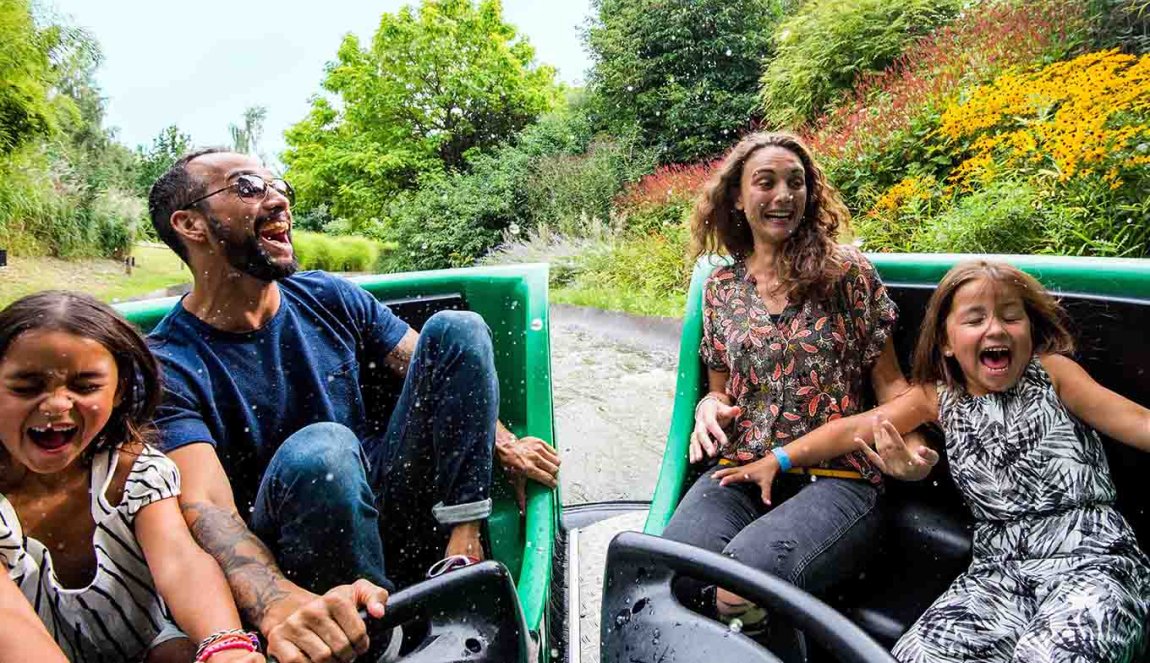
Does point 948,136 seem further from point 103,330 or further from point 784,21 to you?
point 103,330

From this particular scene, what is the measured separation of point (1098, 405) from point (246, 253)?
1500mm

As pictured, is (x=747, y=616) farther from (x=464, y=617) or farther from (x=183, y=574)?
(x=183, y=574)

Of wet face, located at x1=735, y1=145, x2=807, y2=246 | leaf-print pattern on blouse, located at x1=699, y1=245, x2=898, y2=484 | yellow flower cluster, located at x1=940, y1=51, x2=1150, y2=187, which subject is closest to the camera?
leaf-print pattern on blouse, located at x1=699, y1=245, x2=898, y2=484

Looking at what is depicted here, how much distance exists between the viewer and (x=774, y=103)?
6629 mm

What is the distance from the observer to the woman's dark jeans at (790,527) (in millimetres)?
1215

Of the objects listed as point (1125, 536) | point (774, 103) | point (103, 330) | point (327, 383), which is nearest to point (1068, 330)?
point (1125, 536)

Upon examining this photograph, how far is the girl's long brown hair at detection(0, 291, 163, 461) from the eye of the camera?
97 centimetres

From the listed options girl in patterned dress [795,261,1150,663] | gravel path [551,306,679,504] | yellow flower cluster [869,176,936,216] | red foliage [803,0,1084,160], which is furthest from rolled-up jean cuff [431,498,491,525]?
red foliage [803,0,1084,160]

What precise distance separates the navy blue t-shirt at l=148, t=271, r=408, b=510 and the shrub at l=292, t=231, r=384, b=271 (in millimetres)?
1054

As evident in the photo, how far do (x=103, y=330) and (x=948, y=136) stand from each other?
4.39 metres

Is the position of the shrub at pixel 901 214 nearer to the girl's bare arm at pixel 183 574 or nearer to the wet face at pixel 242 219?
the wet face at pixel 242 219

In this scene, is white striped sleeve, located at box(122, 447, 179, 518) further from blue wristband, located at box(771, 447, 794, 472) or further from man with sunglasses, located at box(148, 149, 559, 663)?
blue wristband, located at box(771, 447, 794, 472)

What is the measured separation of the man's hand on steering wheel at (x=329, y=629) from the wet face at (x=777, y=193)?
1072mm

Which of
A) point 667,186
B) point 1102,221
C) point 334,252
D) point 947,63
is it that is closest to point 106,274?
point 334,252
